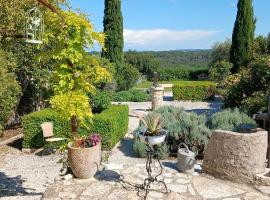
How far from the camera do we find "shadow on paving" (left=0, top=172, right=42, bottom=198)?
22.2ft

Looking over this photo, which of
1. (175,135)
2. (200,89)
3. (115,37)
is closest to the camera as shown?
(175,135)

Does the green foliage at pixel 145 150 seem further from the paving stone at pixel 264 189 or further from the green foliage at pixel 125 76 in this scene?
the green foliage at pixel 125 76

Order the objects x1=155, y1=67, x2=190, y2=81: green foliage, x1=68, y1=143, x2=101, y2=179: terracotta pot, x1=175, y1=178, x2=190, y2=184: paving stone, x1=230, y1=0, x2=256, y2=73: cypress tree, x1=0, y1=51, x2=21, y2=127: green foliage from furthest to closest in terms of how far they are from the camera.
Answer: x1=155, y1=67, x2=190, y2=81: green foliage < x1=230, y1=0, x2=256, y2=73: cypress tree < x1=0, y1=51, x2=21, y2=127: green foliage < x1=175, y1=178, x2=190, y2=184: paving stone < x1=68, y1=143, x2=101, y2=179: terracotta pot

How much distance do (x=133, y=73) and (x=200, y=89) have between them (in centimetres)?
438

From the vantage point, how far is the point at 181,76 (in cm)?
3131

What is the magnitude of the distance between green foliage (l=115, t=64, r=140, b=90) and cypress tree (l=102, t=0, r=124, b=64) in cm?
53

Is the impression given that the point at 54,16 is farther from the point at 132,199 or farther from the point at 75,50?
the point at 132,199

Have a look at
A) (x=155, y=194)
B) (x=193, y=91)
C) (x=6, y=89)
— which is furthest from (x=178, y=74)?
(x=155, y=194)

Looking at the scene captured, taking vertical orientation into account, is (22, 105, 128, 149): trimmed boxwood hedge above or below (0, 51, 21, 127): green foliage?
below

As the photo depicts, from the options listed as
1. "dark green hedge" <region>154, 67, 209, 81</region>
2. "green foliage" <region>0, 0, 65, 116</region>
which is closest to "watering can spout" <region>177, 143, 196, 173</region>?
"green foliage" <region>0, 0, 65, 116</region>

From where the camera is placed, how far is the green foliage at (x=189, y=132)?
8258 millimetres

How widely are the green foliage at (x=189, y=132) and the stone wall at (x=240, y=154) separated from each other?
7.35 feet

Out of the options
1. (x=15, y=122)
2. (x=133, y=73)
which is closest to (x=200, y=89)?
(x=133, y=73)

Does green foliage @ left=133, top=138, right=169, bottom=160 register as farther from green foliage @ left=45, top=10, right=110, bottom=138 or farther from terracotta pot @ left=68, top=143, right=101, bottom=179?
green foliage @ left=45, top=10, right=110, bottom=138
